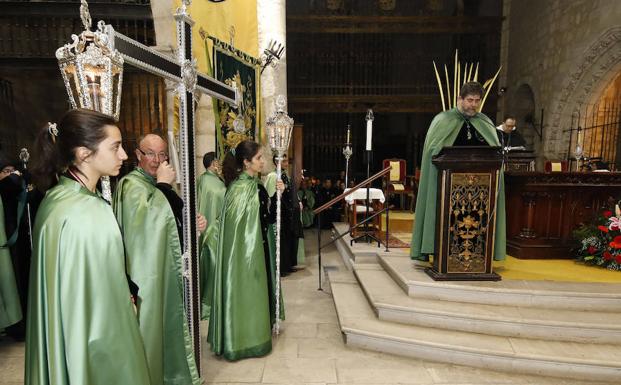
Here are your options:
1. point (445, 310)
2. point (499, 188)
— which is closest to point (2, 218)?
point (445, 310)

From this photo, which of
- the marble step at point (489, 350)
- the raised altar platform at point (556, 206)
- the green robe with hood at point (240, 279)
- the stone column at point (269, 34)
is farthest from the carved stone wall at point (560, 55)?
the green robe with hood at point (240, 279)

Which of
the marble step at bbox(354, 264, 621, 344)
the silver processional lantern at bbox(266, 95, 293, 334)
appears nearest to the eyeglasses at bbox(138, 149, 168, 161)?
the silver processional lantern at bbox(266, 95, 293, 334)

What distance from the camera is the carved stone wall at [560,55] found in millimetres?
6789

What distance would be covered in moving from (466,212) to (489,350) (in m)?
1.18

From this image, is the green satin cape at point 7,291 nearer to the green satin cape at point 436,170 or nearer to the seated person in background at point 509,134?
the green satin cape at point 436,170

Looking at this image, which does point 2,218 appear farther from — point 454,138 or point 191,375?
point 454,138

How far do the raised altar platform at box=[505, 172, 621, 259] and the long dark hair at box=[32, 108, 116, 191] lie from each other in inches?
171

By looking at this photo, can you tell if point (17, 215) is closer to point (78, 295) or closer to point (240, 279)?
point (240, 279)

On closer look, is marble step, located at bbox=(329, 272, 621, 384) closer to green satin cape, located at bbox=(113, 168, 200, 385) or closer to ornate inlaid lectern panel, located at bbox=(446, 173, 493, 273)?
ornate inlaid lectern panel, located at bbox=(446, 173, 493, 273)

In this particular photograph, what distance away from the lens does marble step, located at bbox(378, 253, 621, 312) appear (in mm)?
3053

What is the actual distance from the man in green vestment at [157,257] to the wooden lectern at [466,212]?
7.70 ft

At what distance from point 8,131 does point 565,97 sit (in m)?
11.7

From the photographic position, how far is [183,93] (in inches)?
83.7

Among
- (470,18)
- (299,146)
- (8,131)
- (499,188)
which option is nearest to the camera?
(499,188)
